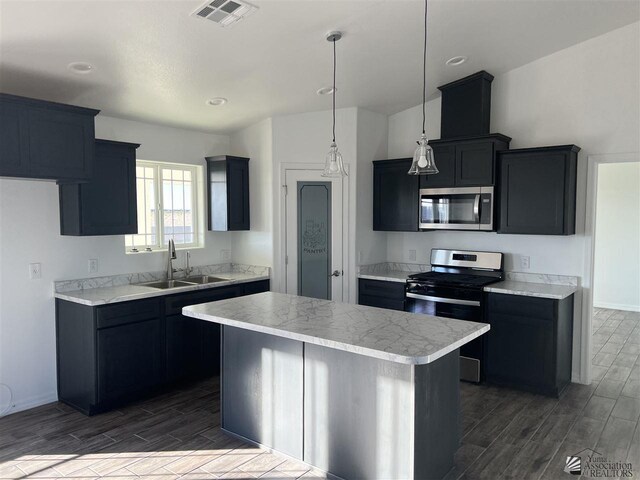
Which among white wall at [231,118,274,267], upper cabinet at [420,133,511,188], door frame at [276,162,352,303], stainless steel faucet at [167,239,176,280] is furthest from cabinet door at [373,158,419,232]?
stainless steel faucet at [167,239,176,280]

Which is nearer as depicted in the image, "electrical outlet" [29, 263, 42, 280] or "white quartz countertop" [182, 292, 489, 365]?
"white quartz countertop" [182, 292, 489, 365]

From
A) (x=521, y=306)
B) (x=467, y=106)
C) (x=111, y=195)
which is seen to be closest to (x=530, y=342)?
(x=521, y=306)

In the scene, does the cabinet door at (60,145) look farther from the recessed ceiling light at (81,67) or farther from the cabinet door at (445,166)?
the cabinet door at (445,166)

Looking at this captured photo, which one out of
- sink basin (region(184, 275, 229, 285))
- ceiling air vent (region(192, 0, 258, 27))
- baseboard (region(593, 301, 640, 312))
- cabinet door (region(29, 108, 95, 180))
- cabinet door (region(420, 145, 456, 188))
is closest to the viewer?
ceiling air vent (region(192, 0, 258, 27))

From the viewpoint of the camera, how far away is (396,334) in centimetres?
252

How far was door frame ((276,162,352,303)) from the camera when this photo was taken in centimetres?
492

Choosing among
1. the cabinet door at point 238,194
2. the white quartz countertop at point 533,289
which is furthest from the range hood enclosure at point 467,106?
the cabinet door at point 238,194

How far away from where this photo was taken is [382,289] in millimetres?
4902

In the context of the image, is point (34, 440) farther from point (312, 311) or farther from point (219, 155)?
point (219, 155)

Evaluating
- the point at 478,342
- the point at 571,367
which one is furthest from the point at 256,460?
the point at 571,367

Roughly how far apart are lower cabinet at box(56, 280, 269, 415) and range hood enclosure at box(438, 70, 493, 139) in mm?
2871

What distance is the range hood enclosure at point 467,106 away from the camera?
14.6 feet

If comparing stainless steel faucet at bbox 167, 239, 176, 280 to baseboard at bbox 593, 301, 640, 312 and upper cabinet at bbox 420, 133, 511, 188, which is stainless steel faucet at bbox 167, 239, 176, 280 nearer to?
upper cabinet at bbox 420, 133, 511, 188

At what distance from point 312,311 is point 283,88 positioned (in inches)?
81.9
